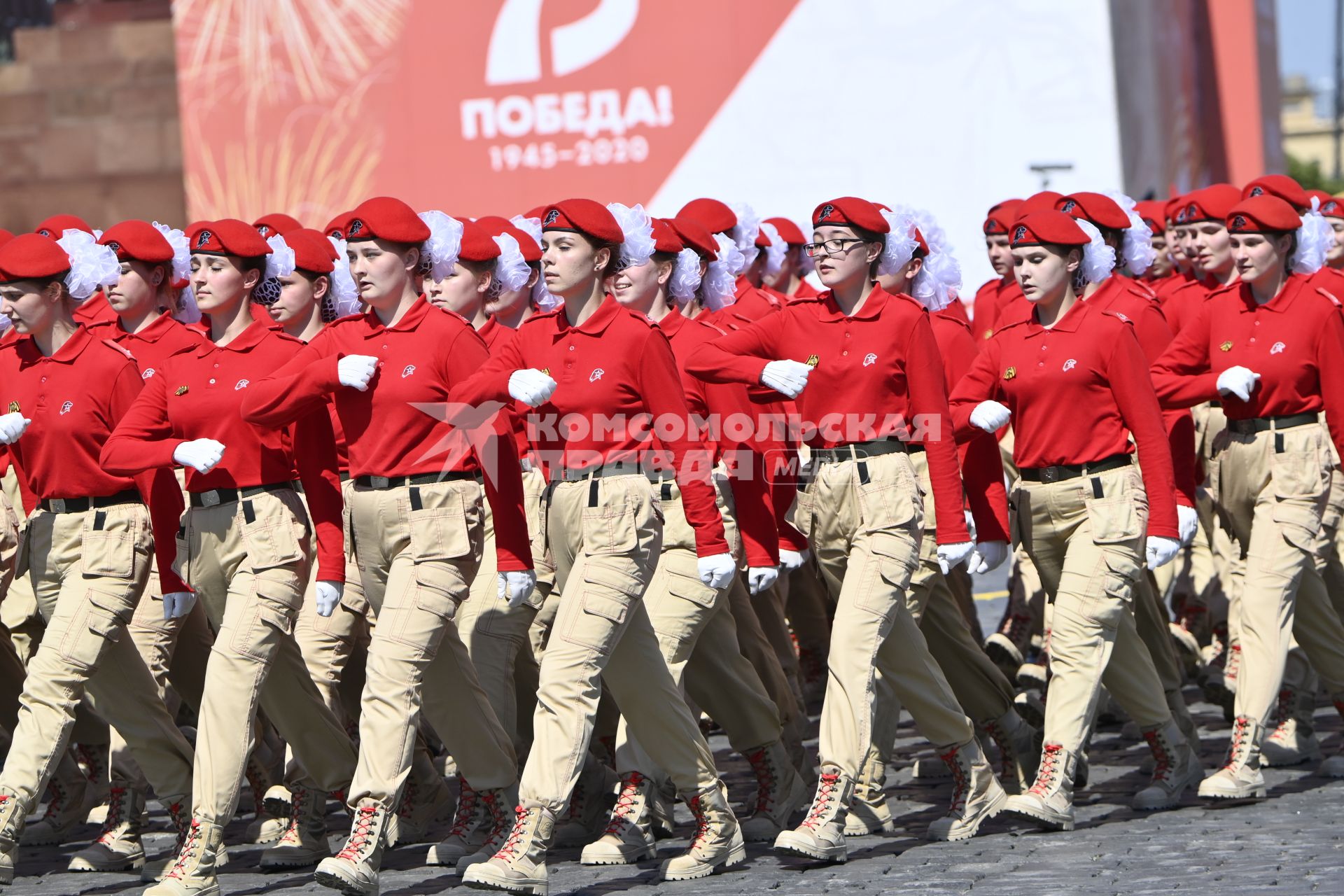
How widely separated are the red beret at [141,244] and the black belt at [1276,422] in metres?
4.34

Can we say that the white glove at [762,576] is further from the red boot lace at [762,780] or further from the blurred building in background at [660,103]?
the blurred building in background at [660,103]

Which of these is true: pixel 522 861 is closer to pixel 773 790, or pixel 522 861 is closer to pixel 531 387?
pixel 531 387

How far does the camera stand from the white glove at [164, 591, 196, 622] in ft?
24.7

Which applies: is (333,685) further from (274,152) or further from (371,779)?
(274,152)

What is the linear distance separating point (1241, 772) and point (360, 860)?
138 inches

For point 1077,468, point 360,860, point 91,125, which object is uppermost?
point 91,125

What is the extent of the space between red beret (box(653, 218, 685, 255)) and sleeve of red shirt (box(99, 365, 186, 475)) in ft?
6.59

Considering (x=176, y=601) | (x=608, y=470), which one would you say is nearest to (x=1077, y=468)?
(x=608, y=470)

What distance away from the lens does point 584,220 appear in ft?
23.5

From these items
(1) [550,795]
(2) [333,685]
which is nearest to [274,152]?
(2) [333,685]

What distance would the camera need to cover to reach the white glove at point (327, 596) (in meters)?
7.16

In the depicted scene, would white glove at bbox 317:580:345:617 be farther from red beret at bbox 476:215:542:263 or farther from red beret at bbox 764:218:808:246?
red beret at bbox 764:218:808:246

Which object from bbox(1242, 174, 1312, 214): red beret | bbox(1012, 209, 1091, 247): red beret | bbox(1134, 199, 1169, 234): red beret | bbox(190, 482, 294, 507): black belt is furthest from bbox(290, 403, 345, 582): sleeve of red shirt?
bbox(1134, 199, 1169, 234): red beret

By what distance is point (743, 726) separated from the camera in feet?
26.1
